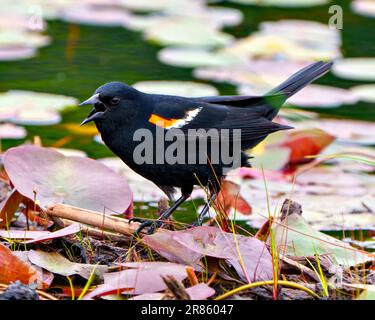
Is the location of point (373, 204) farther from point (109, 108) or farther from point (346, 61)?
point (346, 61)

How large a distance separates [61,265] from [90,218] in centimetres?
35

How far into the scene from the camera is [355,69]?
768 centimetres

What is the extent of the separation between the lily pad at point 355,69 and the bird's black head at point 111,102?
381 cm

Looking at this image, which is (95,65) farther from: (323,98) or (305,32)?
(305,32)

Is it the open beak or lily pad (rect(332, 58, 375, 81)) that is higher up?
the open beak

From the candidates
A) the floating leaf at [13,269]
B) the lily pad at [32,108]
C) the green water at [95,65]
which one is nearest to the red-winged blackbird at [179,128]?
the floating leaf at [13,269]

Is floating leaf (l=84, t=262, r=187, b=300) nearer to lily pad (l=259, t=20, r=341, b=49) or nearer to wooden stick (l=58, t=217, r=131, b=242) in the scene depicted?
wooden stick (l=58, t=217, r=131, b=242)

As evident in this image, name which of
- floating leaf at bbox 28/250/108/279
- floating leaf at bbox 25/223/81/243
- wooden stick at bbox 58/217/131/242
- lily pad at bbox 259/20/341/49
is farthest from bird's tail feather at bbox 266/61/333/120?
lily pad at bbox 259/20/341/49

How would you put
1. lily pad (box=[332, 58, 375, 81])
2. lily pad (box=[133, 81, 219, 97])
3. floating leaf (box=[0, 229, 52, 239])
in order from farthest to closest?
lily pad (box=[332, 58, 375, 81])
lily pad (box=[133, 81, 219, 97])
floating leaf (box=[0, 229, 52, 239])

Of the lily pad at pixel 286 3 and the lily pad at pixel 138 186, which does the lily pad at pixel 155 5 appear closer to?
the lily pad at pixel 286 3

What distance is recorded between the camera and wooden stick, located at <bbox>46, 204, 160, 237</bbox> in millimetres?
3877

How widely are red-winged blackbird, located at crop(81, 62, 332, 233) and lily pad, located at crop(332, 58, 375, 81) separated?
9.75 ft

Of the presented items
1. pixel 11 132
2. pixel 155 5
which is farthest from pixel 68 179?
pixel 155 5

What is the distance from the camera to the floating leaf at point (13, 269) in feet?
11.3
